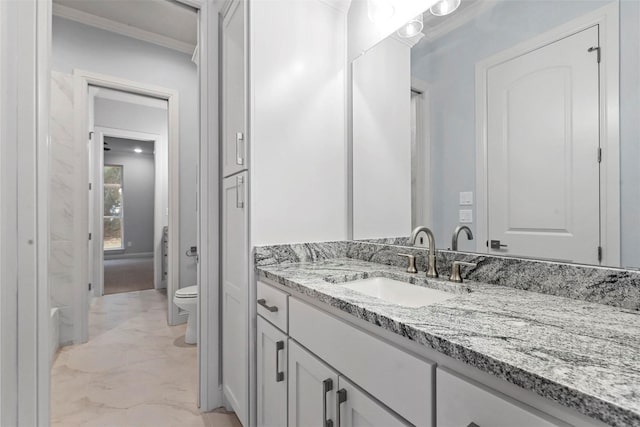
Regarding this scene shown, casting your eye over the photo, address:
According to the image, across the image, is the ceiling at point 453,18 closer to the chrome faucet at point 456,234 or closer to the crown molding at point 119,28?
the chrome faucet at point 456,234

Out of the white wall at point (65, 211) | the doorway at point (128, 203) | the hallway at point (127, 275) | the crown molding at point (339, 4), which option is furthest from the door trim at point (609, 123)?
the doorway at point (128, 203)

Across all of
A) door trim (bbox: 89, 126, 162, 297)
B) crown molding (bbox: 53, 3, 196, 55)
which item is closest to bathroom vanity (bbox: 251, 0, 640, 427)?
crown molding (bbox: 53, 3, 196, 55)

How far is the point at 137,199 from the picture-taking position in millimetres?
8039

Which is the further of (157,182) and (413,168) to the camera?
(157,182)

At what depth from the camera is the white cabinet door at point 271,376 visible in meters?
1.15

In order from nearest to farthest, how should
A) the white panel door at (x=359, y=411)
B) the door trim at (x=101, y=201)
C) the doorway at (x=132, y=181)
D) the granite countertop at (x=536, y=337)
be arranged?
the granite countertop at (x=536, y=337)
the white panel door at (x=359, y=411)
the doorway at (x=132, y=181)
the door trim at (x=101, y=201)

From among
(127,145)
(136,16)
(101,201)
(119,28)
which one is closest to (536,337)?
(136,16)

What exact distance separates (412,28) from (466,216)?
88 centimetres

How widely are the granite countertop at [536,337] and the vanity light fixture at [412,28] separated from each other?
1.11m

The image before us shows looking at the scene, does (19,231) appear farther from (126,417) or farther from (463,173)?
(463,173)

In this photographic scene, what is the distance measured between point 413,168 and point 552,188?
1.95ft

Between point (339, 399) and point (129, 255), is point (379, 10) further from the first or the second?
point (129, 255)

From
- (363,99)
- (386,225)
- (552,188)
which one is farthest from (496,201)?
(363,99)

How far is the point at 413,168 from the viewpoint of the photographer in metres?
1.47
